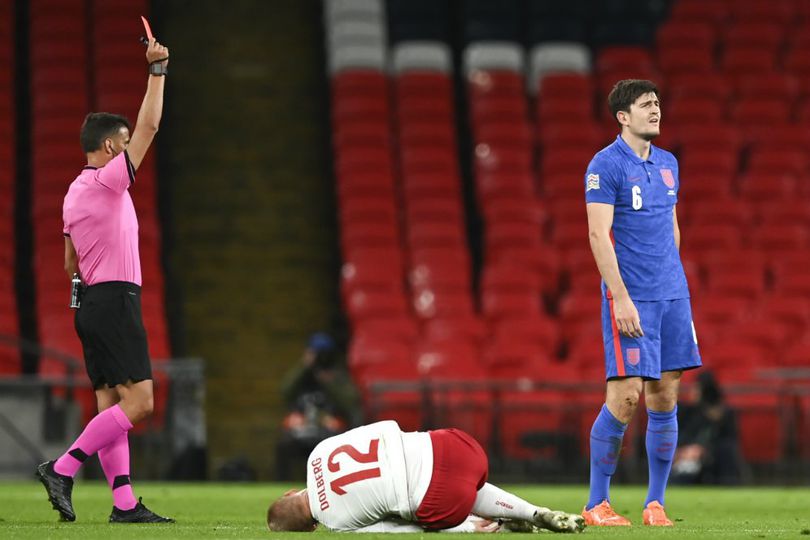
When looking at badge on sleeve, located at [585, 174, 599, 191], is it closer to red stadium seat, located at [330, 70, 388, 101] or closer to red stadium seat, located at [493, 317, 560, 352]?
red stadium seat, located at [493, 317, 560, 352]

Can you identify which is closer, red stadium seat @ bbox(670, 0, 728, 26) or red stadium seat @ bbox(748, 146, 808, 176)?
red stadium seat @ bbox(748, 146, 808, 176)

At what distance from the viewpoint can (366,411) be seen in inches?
535

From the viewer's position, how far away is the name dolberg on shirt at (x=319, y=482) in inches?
242

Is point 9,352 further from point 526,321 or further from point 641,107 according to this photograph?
point 641,107

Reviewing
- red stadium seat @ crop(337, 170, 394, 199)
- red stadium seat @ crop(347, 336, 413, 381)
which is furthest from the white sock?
red stadium seat @ crop(337, 170, 394, 199)

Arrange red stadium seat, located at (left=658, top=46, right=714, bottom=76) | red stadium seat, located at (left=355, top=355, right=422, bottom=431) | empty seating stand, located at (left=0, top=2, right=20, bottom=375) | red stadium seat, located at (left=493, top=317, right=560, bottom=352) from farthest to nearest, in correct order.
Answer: red stadium seat, located at (left=658, top=46, right=714, bottom=76) < red stadium seat, located at (left=493, top=317, right=560, bottom=352) < empty seating stand, located at (left=0, top=2, right=20, bottom=375) < red stadium seat, located at (left=355, top=355, right=422, bottom=431)

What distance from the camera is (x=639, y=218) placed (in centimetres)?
733

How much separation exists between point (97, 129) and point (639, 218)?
8.83ft

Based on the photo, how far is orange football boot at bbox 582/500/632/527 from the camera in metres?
7.11

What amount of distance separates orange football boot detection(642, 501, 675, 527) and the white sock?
3.91 feet

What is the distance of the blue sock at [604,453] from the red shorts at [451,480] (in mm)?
1237

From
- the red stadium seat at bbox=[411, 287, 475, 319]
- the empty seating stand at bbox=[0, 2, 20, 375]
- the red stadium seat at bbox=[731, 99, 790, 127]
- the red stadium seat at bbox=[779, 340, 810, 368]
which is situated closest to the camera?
the empty seating stand at bbox=[0, 2, 20, 375]

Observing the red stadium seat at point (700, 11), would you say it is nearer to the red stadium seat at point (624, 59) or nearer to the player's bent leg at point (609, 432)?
the red stadium seat at point (624, 59)

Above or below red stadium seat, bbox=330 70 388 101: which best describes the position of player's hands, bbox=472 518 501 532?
below
